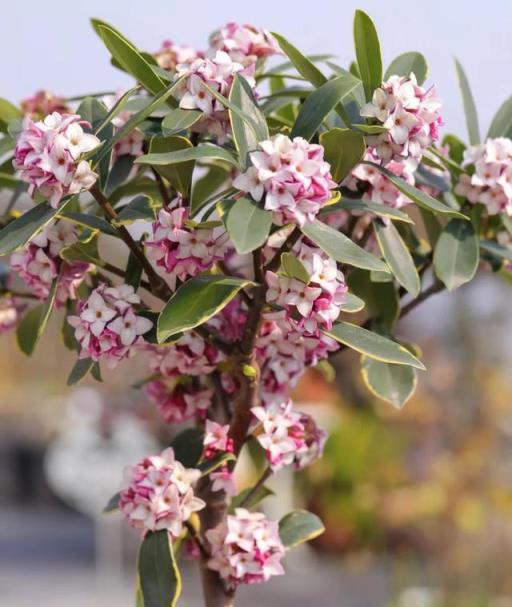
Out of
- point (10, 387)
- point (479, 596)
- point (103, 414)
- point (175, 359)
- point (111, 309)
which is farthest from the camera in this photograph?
point (10, 387)

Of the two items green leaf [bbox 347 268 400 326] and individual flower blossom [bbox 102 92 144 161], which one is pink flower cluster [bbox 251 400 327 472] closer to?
green leaf [bbox 347 268 400 326]

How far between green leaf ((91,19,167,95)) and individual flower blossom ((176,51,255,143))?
26 millimetres

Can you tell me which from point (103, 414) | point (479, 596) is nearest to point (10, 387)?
point (103, 414)

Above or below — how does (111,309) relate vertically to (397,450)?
above

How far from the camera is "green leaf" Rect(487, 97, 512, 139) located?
1041 mm

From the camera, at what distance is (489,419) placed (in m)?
5.49

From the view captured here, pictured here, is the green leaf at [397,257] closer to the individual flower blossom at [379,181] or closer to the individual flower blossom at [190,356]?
the individual flower blossom at [379,181]

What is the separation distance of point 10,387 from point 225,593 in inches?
376

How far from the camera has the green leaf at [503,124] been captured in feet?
3.42

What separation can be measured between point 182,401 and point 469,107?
422 millimetres

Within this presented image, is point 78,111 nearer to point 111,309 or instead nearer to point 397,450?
point 111,309

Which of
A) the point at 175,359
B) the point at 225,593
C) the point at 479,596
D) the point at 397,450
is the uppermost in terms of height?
the point at 175,359

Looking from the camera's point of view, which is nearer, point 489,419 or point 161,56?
point 161,56

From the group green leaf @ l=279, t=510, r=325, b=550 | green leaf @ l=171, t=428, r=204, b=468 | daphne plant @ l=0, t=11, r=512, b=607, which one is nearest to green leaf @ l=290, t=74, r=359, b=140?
daphne plant @ l=0, t=11, r=512, b=607
